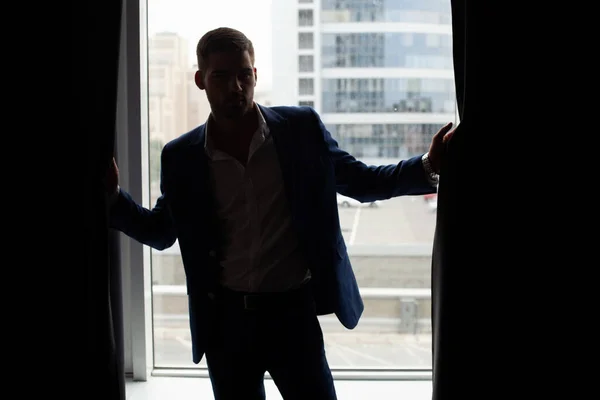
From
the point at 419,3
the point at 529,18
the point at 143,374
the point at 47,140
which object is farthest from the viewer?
the point at 143,374

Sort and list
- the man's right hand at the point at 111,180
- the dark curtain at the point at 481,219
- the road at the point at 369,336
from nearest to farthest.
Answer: the dark curtain at the point at 481,219 → the man's right hand at the point at 111,180 → the road at the point at 369,336

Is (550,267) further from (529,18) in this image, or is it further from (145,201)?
(145,201)

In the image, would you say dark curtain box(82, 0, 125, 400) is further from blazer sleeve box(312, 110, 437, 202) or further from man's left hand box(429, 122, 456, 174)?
man's left hand box(429, 122, 456, 174)

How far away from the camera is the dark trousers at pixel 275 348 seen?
4.88 feet


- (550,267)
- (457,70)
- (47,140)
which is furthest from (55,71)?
(550,267)

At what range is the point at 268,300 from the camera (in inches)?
58.7

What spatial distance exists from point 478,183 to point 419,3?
34.6 inches

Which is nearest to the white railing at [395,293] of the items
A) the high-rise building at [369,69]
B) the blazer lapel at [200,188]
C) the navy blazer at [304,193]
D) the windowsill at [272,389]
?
the windowsill at [272,389]

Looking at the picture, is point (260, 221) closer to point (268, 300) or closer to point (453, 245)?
point (268, 300)

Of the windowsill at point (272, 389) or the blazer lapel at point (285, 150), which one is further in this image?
the windowsill at point (272, 389)

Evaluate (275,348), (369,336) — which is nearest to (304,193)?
(275,348)

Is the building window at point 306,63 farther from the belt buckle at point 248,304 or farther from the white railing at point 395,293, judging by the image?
the belt buckle at point 248,304

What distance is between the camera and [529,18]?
A: 1444mm

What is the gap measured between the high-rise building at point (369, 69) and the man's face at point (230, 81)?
0.69 metres
